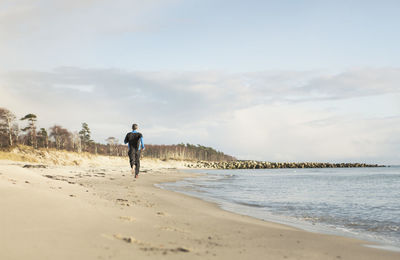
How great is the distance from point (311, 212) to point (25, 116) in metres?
73.0

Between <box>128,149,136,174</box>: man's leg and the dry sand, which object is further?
<box>128,149,136,174</box>: man's leg

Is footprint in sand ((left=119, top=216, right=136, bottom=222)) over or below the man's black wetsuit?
below

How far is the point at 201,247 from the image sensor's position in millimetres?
4957

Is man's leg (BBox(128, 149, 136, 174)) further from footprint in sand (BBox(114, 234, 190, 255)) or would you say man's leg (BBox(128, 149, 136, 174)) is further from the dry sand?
footprint in sand (BBox(114, 234, 190, 255))

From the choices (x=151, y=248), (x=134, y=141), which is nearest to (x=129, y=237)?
(x=151, y=248)

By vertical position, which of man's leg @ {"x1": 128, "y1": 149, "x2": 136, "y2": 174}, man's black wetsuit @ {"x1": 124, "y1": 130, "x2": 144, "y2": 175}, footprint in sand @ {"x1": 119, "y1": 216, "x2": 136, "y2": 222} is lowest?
footprint in sand @ {"x1": 119, "y1": 216, "x2": 136, "y2": 222}

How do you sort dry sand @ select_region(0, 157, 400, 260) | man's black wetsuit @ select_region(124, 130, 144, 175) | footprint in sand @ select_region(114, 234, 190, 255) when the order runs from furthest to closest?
man's black wetsuit @ select_region(124, 130, 144, 175) → footprint in sand @ select_region(114, 234, 190, 255) → dry sand @ select_region(0, 157, 400, 260)

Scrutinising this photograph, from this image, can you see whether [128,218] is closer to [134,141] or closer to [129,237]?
[129,237]

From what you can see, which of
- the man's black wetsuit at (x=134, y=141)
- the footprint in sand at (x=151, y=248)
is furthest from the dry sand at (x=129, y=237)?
the man's black wetsuit at (x=134, y=141)

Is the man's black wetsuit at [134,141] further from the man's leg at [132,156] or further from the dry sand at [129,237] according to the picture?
the dry sand at [129,237]

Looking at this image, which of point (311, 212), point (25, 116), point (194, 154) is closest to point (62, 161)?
point (25, 116)

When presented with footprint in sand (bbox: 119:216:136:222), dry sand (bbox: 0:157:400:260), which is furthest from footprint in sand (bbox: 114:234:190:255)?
footprint in sand (bbox: 119:216:136:222)

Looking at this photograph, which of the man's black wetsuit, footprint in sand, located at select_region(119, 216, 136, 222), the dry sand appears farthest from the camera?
the man's black wetsuit

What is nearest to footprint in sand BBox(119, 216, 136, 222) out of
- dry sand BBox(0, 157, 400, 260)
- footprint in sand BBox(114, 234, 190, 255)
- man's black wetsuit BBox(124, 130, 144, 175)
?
dry sand BBox(0, 157, 400, 260)
